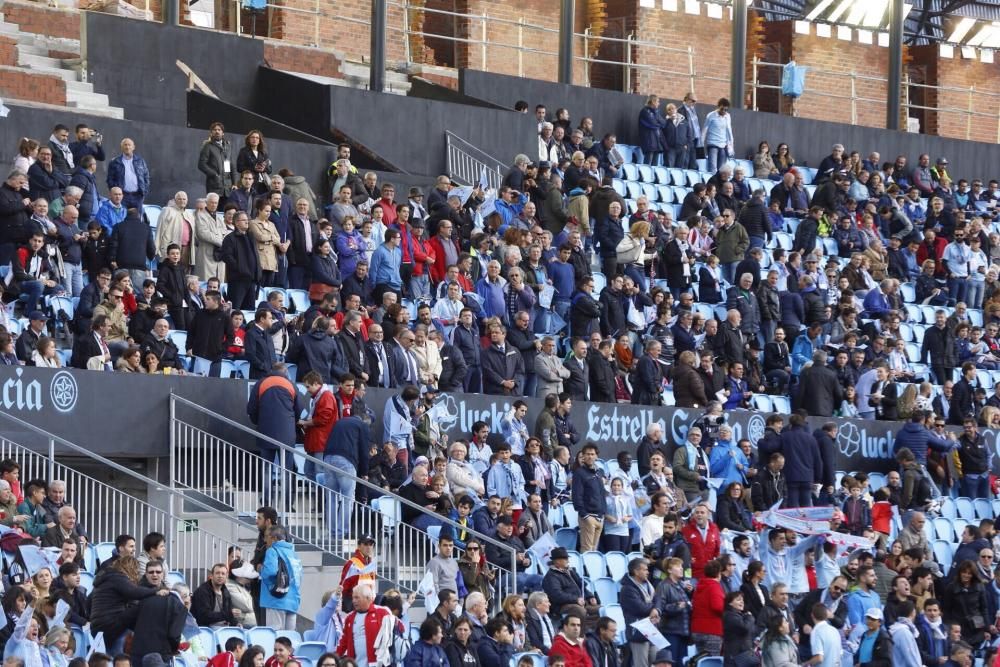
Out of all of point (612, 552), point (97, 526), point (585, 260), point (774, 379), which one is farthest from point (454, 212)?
point (97, 526)

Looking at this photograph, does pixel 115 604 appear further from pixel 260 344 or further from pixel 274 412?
pixel 260 344

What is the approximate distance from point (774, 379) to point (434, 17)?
13812 millimetres

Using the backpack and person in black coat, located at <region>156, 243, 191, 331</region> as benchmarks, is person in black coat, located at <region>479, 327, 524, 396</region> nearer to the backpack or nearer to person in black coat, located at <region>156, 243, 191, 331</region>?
person in black coat, located at <region>156, 243, 191, 331</region>

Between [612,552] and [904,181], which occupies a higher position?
[904,181]

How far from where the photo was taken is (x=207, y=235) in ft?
68.8

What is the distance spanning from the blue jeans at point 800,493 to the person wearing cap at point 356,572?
21.5 ft

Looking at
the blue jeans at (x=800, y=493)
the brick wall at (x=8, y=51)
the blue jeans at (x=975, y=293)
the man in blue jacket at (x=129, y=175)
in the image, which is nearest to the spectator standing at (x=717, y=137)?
the blue jeans at (x=975, y=293)

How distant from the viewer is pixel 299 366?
1969cm

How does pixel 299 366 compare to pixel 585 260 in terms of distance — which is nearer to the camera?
pixel 299 366

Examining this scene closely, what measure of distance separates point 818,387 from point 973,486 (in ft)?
6.70

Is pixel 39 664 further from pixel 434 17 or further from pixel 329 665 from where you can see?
pixel 434 17

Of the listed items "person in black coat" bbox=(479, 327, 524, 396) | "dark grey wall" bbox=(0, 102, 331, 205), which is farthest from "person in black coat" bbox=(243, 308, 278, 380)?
"dark grey wall" bbox=(0, 102, 331, 205)

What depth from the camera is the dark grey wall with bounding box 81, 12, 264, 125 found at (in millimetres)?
25703

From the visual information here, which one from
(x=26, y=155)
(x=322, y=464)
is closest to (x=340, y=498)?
(x=322, y=464)
